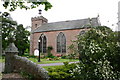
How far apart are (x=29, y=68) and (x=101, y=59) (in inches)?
120

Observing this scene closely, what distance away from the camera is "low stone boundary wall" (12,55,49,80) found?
407cm

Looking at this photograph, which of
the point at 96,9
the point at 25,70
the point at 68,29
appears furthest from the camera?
the point at 68,29

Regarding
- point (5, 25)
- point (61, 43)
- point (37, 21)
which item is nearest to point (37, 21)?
point (37, 21)

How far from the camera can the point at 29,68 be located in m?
4.89

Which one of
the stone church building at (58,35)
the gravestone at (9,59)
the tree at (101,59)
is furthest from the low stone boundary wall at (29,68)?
the stone church building at (58,35)

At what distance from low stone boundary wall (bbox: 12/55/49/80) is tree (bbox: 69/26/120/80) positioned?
118 cm

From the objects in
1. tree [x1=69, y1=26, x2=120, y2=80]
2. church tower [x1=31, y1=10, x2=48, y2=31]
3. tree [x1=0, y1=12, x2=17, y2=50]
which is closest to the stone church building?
church tower [x1=31, y1=10, x2=48, y2=31]

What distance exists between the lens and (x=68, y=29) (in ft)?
63.5

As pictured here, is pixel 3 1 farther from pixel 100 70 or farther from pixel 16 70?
pixel 16 70

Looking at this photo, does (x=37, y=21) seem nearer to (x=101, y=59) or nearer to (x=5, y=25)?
(x=5, y=25)

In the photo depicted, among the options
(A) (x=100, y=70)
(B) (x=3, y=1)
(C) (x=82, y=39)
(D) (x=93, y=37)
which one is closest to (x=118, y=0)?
(D) (x=93, y=37)

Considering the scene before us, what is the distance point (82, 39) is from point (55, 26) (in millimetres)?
17667

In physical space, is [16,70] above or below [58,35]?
below

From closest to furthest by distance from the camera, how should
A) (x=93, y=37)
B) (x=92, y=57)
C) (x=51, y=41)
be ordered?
1. (x=92, y=57)
2. (x=93, y=37)
3. (x=51, y=41)
